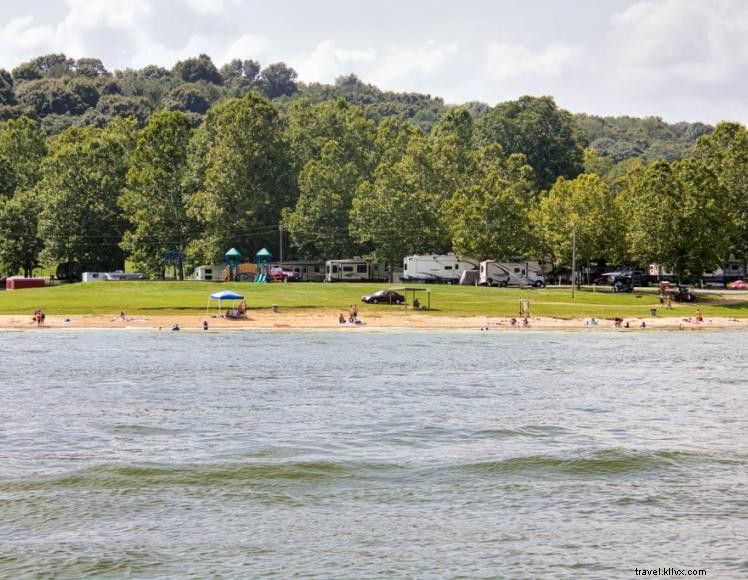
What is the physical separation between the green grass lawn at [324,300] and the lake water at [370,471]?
32644mm

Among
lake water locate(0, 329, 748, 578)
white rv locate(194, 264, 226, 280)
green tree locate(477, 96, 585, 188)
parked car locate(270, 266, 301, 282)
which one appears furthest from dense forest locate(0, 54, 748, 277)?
lake water locate(0, 329, 748, 578)

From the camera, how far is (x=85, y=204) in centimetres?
12800

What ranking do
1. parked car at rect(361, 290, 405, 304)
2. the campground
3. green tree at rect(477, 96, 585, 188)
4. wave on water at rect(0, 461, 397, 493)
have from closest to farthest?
wave on water at rect(0, 461, 397, 493) < the campground < parked car at rect(361, 290, 405, 304) < green tree at rect(477, 96, 585, 188)

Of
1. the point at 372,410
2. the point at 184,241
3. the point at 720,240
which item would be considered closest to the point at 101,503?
the point at 372,410

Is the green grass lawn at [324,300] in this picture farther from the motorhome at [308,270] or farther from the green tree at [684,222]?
the motorhome at [308,270]

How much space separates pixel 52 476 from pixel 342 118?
413 ft

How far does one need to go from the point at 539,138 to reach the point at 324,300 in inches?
3909

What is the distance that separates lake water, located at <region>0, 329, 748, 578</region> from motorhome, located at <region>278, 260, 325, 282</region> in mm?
78704

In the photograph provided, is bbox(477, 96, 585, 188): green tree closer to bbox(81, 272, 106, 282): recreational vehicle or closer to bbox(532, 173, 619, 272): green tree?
bbox(532, 173, 619, 272): green tree

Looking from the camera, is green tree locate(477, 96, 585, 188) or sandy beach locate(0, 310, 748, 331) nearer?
sandy beach locate(0, 310, 748, 331)

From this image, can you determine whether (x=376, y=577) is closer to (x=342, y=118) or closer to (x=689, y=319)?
(x=689, y=319)

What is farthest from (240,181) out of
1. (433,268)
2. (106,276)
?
(433,268)

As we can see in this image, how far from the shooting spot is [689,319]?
85.2m

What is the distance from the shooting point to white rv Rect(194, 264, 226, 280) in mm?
128500
